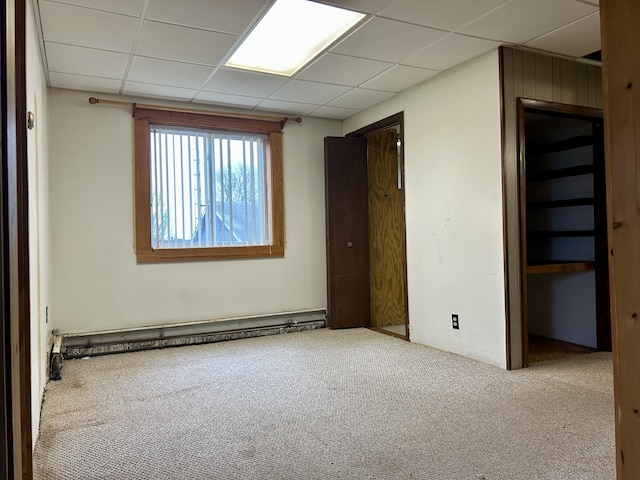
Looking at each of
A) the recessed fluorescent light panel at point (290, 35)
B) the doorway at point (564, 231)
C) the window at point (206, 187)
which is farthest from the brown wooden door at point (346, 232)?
the doorway at point (564, 231)

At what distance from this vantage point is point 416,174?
12.8ft

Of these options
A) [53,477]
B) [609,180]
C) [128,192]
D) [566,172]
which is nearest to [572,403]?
[609,180]

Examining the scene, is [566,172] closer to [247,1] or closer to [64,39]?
[247,1]

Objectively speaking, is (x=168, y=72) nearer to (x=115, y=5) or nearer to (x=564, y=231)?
(x=115, y=5)

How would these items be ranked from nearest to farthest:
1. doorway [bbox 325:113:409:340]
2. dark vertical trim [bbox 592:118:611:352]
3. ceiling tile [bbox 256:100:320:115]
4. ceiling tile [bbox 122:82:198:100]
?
dark vertical trim [bbox 592:118:611:352], ceiling tile [bbox 122:82:198:100], ceiling tile [bbox 256:100:320:115], doorway [bbox 325:113:409:340]

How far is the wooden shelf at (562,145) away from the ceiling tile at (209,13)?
2952mm

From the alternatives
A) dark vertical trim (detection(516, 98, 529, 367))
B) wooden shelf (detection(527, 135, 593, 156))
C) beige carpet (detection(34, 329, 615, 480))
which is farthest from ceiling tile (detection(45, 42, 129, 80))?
wooden shelf (detection(527, 135, 593, 156))

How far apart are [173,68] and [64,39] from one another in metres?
0.74

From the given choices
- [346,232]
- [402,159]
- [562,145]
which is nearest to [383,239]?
[346,232]

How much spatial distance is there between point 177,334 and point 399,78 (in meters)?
3.04

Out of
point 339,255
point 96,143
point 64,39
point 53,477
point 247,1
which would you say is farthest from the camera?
point 339,255

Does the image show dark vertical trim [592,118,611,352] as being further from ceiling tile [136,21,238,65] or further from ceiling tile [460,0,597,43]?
ceiling tile [136,21,238,65]

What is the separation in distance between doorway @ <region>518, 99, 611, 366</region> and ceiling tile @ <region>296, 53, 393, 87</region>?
114cm

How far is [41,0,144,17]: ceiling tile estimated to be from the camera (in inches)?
93.7
